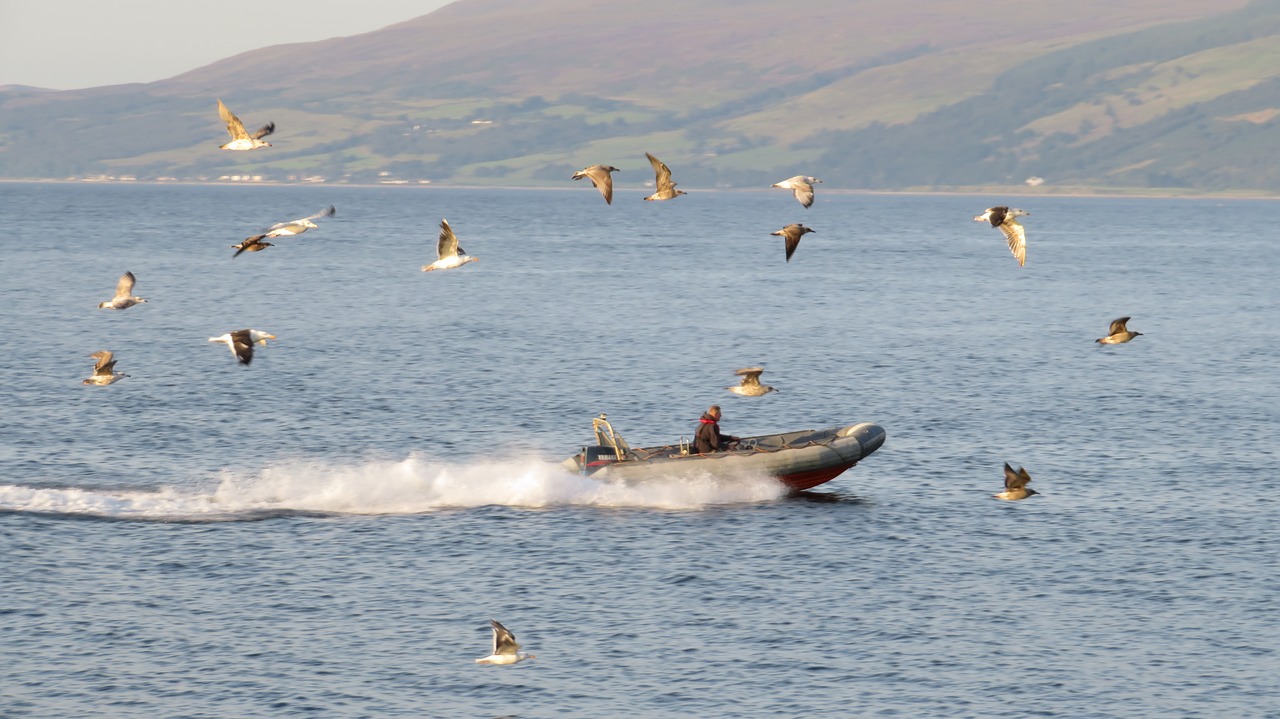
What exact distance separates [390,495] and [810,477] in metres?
12.5

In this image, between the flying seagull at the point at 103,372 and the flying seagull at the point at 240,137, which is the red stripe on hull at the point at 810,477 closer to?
the flying seagull at the point at 103,372

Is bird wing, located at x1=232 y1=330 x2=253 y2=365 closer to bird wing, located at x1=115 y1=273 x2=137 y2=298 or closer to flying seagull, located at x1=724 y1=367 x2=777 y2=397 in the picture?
bird wing, located at x1=115 y1=273 x2=137 y2=298

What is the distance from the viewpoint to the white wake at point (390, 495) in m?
44.4

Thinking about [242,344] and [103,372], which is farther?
[103,372]

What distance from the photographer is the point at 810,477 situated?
4628 centimetres

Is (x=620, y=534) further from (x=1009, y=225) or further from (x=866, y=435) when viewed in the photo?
(x=1009, y=225)

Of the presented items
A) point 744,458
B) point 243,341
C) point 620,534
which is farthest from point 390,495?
point 243,341

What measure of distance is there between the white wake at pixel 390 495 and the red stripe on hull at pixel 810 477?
0.36 m

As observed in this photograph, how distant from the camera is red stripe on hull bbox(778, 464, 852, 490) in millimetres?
46062

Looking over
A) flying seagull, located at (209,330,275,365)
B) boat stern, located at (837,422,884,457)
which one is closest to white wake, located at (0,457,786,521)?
boat stern, located at (837,422,884,457)

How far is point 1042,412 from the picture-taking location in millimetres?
64938

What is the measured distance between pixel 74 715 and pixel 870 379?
49204 mm

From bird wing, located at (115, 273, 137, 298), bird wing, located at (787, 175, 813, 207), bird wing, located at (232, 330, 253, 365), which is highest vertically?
bird wing, located at (787, 175, 813, 207)

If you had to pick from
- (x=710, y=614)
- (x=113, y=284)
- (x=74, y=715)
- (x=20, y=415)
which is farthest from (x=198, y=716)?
(x=113, y=284)
